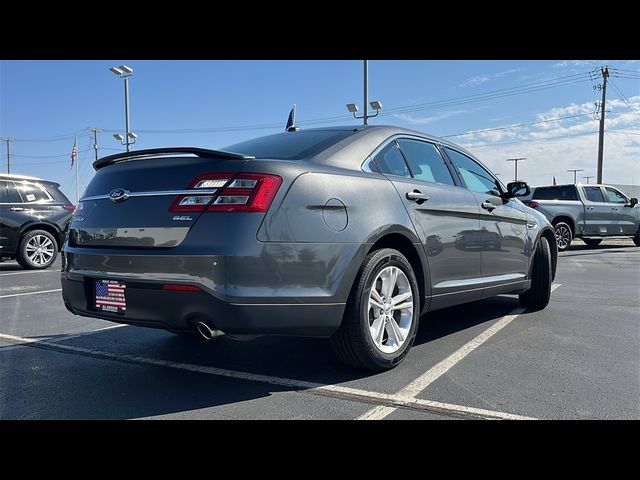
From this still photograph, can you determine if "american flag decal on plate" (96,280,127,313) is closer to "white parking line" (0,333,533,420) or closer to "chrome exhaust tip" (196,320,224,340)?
"chrome exhaust tip" (196,320,224,340)

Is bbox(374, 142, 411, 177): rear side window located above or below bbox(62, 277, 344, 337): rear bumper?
above

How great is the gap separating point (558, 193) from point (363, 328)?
1288 cm

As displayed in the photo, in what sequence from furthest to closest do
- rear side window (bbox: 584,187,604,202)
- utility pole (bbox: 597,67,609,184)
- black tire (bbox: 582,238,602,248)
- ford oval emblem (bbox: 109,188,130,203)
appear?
utility pole (bbox: 597,67,609,184) → black tire (bbox: 582,238,602,248) → rear side window (bbox: 584,187,604,202) → ford oval emblem (bbox: 109,188,130,203)

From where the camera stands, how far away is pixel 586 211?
13.9 meters

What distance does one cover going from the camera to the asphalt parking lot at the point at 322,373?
276cm

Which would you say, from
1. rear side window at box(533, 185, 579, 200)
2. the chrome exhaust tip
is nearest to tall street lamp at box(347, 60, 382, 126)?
rear side window at box(533, 185, 579, 200)

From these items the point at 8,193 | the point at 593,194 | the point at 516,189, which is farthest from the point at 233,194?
the point at 593,194

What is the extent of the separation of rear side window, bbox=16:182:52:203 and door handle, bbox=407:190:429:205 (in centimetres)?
887

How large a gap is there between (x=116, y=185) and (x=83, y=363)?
53.8 inches

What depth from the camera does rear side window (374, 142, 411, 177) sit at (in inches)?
141

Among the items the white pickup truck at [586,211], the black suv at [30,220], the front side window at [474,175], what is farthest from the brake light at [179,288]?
the white pickup truck at [586,211]
